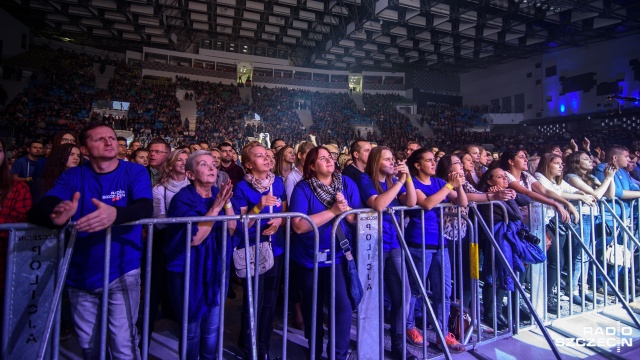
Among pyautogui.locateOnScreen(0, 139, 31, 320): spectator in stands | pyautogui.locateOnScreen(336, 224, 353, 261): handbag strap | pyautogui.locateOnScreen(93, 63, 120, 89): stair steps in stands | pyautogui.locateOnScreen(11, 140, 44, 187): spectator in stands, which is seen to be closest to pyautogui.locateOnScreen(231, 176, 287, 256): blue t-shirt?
pyautogui.locateOnScreen(336, 224, 353, 261): handbag strap

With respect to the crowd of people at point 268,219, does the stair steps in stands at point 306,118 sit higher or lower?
higher

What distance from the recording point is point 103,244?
204cm

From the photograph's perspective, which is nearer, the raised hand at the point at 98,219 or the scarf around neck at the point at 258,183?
the raised hand at the point at 98,219

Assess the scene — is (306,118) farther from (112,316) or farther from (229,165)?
(112,316)

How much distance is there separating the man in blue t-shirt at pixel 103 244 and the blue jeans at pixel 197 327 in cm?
24

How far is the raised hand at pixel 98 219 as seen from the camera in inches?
69.9

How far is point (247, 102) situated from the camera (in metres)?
26.6

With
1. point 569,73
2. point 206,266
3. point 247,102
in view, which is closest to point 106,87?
point 247,102

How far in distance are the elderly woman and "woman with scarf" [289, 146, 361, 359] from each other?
0.58 meters

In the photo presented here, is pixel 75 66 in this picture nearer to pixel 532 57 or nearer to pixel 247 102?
pixel 247 102

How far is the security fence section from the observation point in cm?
182

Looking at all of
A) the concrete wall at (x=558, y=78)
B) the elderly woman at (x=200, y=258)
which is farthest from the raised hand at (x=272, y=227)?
the concrete wall at (x=558, y=78)

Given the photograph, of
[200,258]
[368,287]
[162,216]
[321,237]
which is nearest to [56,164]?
[162,216]

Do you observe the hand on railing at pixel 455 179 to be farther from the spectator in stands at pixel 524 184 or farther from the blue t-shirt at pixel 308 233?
the spectator in stands at pixel 524 184
